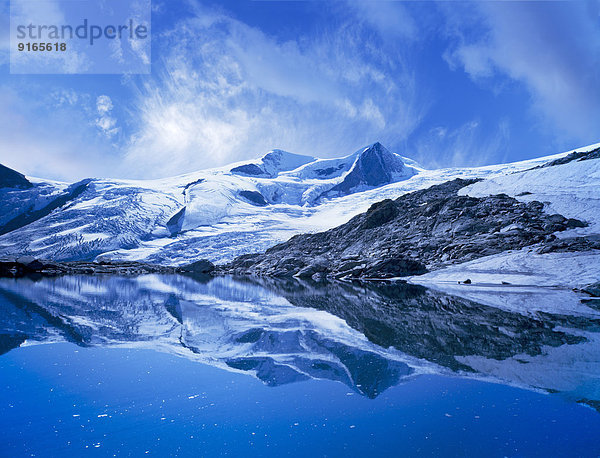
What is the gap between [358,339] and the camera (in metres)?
9.26

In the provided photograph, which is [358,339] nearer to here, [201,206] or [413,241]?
[413,241]

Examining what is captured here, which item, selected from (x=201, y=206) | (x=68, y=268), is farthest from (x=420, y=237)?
(x=201, y=206)

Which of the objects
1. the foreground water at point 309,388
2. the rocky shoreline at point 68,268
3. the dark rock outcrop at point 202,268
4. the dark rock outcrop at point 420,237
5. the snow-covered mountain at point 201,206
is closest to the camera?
the foreground water at point 309,388

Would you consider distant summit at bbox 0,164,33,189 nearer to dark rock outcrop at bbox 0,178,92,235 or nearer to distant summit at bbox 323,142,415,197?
dark rock outcrop at bbox 0,178,92,235

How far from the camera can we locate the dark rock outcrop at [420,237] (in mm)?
30375

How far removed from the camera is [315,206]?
512 ft

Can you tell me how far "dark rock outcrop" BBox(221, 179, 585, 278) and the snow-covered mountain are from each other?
948 centimetres

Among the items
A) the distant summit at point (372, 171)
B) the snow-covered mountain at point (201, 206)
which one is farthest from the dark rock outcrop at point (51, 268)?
the distant summit at point (372, 171)

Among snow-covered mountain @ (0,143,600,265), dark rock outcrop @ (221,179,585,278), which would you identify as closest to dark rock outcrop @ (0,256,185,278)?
dark rock outcrop @ (221,179,585,278)

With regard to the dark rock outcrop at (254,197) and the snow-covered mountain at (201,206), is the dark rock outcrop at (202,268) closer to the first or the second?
the snow-covered mountain at (201,206)

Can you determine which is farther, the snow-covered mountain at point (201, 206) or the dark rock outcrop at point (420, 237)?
the snow-covered mountain at point (201, 206)

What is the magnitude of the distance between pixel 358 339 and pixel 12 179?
196m

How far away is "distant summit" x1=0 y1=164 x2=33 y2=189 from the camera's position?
153750 millimetres

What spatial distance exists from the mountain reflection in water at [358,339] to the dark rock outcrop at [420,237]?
56.9ft
